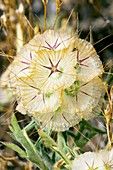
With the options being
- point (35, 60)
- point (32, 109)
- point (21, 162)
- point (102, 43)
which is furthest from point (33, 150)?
point (102, 43)

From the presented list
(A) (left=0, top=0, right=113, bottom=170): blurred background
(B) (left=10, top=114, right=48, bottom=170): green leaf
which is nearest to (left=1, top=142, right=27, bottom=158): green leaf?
(B) (left=10, top=114, right=48, bottom=170): green leaf

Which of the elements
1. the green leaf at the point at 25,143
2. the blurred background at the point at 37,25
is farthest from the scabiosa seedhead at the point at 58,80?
the blurred background at the point at 37,25

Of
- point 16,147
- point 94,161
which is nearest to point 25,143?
point 16,147

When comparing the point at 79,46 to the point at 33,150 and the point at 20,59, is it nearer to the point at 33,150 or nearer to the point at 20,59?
the point at 20,59

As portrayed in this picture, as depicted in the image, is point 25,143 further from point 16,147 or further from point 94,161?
point 94,161

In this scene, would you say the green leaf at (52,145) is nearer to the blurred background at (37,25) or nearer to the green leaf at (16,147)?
the green leaf at (16,147)

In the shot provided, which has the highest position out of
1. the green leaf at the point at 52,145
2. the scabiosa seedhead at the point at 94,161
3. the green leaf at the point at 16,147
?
the green leaf at the point at 16,147
